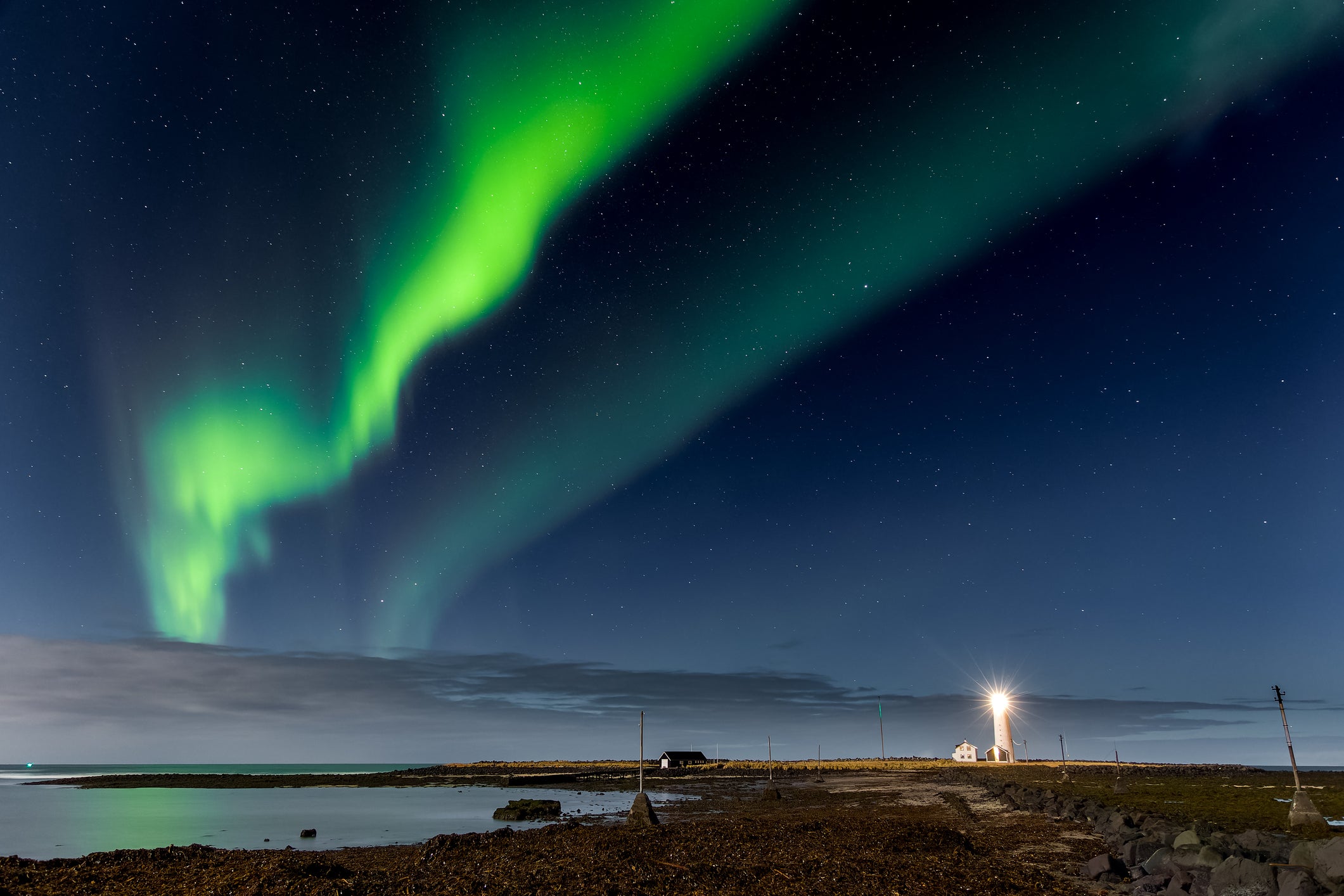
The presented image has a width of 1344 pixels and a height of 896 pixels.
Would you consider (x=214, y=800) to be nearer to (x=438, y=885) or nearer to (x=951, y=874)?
(x=438, y=885)

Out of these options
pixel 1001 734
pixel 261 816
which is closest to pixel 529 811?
pixel 261 816

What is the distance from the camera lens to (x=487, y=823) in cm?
5022

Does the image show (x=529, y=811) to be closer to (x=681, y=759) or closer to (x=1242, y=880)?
(x=1242, y=880)

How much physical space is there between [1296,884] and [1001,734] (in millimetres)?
157422

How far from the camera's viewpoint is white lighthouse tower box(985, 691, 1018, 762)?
497ft

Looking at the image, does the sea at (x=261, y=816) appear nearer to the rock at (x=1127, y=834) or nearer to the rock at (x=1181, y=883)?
the rock at (x=1127, y=834)

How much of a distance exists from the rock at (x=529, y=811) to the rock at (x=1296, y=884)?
1661 inches

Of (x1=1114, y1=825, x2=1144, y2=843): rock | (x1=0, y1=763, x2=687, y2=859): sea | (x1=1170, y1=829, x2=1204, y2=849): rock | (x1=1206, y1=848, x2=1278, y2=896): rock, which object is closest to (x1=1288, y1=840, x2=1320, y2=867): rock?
(x1=1206, y1=848, x2=1278, y2=896): rock

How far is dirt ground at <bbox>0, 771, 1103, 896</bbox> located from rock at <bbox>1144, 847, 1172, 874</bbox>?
243cm

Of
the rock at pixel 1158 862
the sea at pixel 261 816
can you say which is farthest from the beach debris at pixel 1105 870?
the sea at pixel 261 816

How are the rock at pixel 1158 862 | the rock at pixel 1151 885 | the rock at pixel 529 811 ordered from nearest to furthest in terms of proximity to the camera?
1. the rock at pixel 1151 885
2. the rock at pixel 1158 862
3. the rock at pixel 529 811

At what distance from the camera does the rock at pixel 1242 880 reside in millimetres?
17938

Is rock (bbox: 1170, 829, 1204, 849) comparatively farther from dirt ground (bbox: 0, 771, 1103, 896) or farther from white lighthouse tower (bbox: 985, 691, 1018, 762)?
white lighthouse tower (bbox: 985, 691, 1018, 762)

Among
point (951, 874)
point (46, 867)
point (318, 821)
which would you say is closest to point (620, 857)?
point (951, 874)
